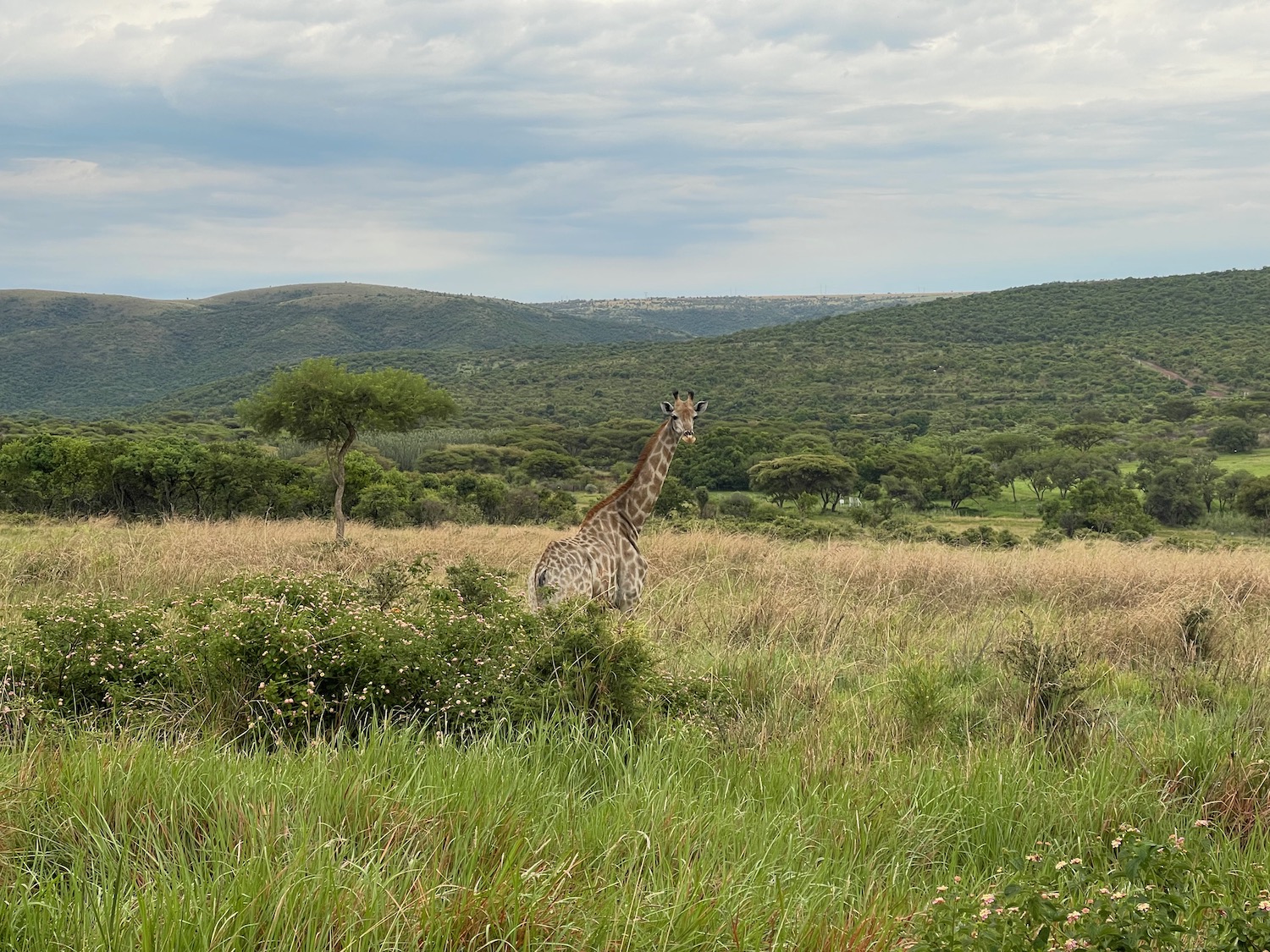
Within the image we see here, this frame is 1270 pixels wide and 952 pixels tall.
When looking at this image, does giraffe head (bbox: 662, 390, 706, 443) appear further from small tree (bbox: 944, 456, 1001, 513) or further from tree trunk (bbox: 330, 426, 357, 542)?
small tree (bbox: 944, 456, 1001, 513)

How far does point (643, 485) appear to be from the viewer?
392 inches

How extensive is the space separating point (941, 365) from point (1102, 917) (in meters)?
110

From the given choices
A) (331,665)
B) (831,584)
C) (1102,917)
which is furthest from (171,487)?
(1102,917)

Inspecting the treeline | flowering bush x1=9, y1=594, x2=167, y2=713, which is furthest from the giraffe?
the treeline

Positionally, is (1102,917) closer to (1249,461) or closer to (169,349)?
(1249,461)

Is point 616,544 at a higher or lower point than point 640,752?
higher

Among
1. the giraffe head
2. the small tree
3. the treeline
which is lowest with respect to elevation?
the small tree

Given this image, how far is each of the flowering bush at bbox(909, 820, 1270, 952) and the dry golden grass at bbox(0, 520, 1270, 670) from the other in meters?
3.54

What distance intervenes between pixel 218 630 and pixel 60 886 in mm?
2560

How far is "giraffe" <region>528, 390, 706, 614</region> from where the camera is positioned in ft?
26.7

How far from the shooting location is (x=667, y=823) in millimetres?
3580

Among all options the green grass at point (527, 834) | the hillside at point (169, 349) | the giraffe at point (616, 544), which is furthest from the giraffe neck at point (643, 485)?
the hillside at point (169, 349)

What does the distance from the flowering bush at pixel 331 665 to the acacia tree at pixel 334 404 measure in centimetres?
1786

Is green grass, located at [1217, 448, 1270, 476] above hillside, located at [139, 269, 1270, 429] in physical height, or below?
below
